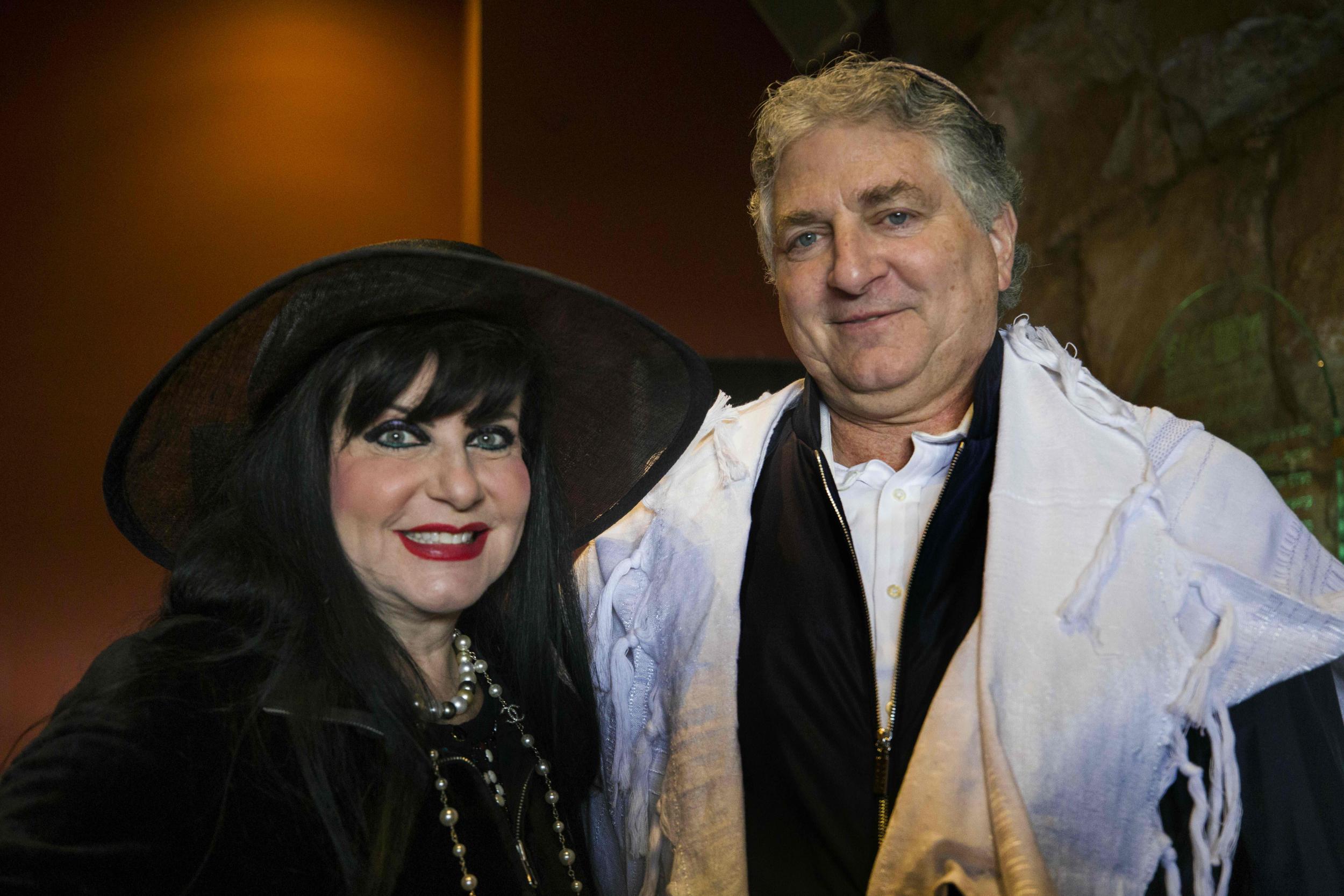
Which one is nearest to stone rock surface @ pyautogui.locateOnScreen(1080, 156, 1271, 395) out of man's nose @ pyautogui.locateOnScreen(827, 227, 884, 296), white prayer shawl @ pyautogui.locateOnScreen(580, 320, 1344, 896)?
white prayer shawl @ pyautogui.locateOnScreen(580, 320, 1344, 896)

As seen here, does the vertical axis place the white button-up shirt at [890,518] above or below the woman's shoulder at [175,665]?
above

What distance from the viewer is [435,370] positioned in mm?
1268

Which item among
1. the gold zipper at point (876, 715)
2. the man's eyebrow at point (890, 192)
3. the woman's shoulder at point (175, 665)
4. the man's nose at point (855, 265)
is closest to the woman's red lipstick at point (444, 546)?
the woman's shoulder at point (175, 665)

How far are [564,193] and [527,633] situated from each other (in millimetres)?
2273

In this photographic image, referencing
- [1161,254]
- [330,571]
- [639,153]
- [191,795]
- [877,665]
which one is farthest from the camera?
[639,153]

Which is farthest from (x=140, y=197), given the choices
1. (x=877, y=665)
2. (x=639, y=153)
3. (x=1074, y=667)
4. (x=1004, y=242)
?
(x=1074, y=667)

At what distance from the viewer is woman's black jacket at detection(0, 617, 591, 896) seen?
936mm

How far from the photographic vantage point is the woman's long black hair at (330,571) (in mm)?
1143

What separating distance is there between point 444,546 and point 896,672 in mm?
619

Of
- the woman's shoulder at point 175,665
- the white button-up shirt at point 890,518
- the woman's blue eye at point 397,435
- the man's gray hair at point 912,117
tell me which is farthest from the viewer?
the man's gray hair at point 912,117

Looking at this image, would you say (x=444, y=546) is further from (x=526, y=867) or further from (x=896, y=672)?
(x=896, y=672)

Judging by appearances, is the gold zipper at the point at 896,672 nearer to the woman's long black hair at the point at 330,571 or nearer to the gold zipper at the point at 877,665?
the gold zipper at the point at 877,665

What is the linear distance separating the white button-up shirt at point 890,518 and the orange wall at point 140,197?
2.43 meters

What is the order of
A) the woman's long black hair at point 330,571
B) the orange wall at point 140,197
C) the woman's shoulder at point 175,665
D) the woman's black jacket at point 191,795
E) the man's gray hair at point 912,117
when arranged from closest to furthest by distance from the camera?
the woman's black jacket at point 191,795, the woman's shoulder at point 175,665, the woman's long black hair at point 330,571, the man's gray hair at point 912,117, the orange wall at point 140,197
